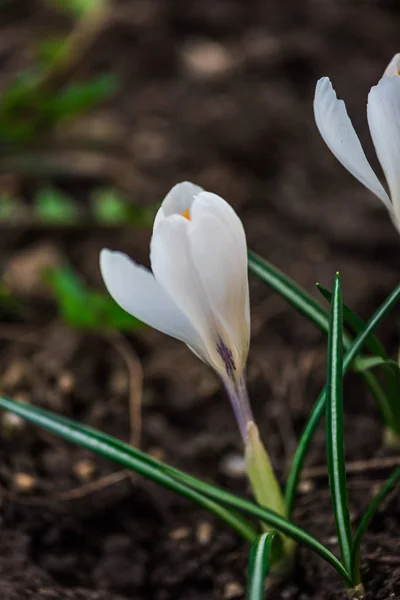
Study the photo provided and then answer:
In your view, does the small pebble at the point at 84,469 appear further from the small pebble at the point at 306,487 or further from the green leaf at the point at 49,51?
the green leaf at the point at 49,51

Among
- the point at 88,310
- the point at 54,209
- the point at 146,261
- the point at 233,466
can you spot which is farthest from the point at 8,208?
the point at 233,466

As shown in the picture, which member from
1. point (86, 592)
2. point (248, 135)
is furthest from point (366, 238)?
point (86, 592)

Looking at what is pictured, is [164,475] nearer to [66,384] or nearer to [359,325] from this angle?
[359,325]

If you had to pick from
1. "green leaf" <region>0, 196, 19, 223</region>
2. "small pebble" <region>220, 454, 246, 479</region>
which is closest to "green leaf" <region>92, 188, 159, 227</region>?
"green leaf" <region>0, 196, 19, 223</region>

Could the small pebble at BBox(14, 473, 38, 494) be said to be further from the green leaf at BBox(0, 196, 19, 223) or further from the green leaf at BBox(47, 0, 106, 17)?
the green leaf at BBox(47, 0, 106, 17)

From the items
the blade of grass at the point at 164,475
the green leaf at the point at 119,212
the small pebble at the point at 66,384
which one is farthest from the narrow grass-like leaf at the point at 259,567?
the green leaf at the point at 119,212

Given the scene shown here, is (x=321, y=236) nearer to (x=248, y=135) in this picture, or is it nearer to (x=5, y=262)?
(x=248, y=135)
